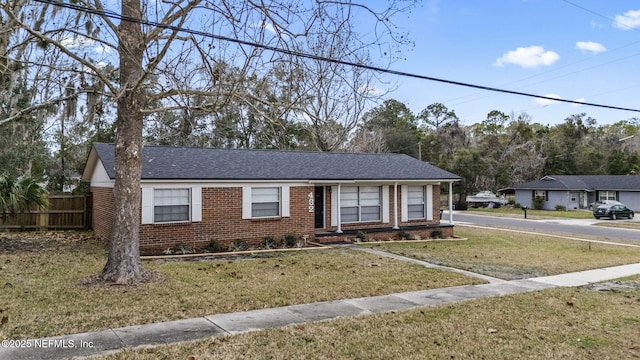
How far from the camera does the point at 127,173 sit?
875cm

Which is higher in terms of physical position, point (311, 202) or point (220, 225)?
point (311, 202)

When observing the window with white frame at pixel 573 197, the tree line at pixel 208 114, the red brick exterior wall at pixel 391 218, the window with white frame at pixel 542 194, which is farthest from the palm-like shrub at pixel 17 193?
the window with white frame at pixel 573 197

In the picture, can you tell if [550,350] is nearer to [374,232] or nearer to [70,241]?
[374,232]

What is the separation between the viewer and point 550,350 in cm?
537

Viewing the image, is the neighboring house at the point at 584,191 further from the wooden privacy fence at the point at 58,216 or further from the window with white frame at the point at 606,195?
the wooden privacy fence at the point at 58,216

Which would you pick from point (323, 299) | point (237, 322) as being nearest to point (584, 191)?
point (323, 299)

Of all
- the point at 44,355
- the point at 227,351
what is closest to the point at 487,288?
the point at 227,351

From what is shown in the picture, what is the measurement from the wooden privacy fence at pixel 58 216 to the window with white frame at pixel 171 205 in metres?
6.60

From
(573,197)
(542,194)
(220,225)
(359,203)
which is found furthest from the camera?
(542,194)

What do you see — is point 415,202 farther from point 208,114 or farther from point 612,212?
point 612,212

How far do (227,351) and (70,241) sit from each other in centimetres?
→ 1195

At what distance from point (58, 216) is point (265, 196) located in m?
9.16

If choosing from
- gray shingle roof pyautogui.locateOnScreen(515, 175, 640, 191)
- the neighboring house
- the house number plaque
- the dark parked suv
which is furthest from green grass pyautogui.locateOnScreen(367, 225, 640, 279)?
gray shingle roof pyautogui.locateOnScreen(515, 175, 640, 191)

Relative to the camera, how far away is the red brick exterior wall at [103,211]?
1434 centimetres
